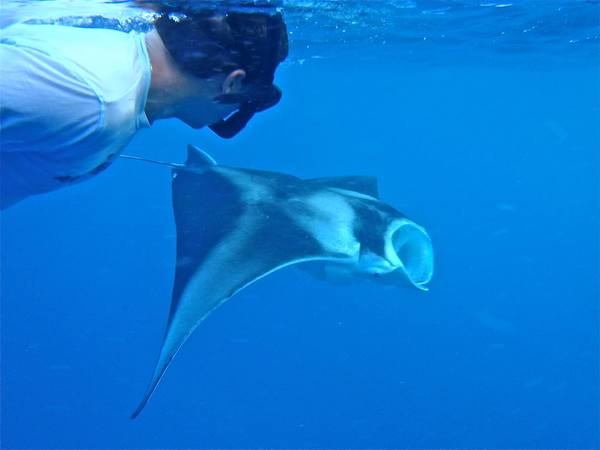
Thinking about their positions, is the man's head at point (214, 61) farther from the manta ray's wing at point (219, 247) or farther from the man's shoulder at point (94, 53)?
the manta ray's wing at point (219, 247)

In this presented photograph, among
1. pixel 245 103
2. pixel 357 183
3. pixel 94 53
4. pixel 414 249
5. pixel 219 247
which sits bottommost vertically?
pixel 357 183

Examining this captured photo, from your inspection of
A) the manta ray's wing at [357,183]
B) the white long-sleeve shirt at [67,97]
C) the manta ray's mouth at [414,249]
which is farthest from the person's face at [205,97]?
the manta ray's wing at [357,183]

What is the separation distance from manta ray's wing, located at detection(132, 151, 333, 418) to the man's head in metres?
1.37

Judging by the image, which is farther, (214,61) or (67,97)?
(214,61)

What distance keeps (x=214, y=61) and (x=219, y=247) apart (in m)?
2.06

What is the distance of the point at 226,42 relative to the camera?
2.40 m

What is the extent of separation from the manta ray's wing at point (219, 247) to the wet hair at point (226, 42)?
64.0 inches

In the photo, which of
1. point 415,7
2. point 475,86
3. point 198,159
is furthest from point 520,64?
point 198,159

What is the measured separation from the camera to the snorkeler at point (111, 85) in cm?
162

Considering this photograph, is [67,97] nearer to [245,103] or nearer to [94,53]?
[94,53]

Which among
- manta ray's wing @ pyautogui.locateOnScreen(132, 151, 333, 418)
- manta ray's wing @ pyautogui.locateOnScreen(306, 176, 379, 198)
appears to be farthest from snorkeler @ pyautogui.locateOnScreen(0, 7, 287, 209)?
manta ray's wing @ pyautogui.locateOnScreen(306, 176, 379, 198)

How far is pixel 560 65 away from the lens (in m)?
25.8

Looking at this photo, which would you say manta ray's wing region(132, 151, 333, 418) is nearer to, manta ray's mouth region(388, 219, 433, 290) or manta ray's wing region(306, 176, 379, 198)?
manta ray's mouth region(388, 219, 433, 290)

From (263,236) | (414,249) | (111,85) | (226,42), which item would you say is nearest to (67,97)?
(111,85)
